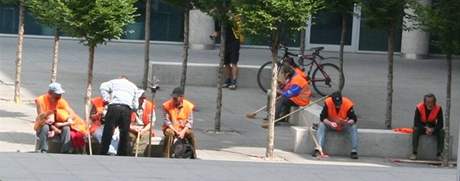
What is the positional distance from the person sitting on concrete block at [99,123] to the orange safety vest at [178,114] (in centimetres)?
79

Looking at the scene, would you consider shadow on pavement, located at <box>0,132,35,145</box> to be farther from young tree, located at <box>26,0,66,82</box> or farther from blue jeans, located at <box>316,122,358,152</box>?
blue jeans, located at <box>316,122,358,152</box>

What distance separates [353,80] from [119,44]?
11.1 m

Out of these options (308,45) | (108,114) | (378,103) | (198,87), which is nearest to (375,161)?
(108,114)

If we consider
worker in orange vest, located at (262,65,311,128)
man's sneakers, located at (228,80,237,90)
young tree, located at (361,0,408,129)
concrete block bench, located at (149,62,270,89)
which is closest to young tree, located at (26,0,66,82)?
worker in orange vest, located at (262,65,311,128)

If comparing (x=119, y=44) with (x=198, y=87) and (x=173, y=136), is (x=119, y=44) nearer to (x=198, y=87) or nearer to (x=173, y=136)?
(x=198, y=87)

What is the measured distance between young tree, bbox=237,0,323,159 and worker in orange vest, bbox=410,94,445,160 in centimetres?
252

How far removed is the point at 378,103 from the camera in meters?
23.7

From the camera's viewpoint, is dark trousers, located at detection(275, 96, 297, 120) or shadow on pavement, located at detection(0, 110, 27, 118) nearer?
shadow on pavement, located at detection(0, 110, 27, 118)

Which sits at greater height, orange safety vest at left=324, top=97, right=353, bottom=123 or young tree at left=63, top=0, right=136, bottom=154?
young tree at left=63, top=0, right=136, bottom=154

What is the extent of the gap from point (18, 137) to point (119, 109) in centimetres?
235

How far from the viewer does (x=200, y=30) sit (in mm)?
34625

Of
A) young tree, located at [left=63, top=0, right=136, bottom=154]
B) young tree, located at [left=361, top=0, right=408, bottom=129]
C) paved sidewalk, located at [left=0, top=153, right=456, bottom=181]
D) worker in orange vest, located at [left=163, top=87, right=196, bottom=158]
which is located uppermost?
young tree, located at [left=361, top=0, right=408, bottom=129]

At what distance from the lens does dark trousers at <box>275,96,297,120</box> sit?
65.8 feet

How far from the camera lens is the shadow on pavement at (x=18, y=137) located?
16.8m
